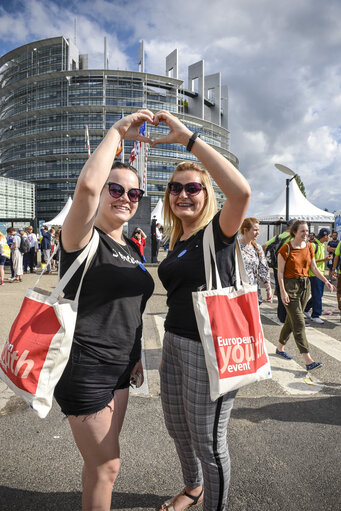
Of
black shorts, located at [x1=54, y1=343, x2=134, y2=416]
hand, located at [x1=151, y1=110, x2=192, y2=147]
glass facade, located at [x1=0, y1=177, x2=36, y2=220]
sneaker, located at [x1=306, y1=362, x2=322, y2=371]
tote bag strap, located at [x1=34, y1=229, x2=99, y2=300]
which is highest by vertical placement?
glass facade, located at [x1=0, y1=177, x2=36, y2=220]

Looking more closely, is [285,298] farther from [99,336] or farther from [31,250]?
[31,250]

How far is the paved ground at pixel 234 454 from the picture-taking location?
2.10 meters

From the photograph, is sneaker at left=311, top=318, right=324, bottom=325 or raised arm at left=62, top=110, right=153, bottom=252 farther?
sneaker at left=311, top=318, right=324, bottom=325

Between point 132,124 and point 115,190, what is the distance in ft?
1.21

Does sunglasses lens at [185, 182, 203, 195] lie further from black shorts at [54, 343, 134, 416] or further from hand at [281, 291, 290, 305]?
hand at [281, 291, 290, 305]

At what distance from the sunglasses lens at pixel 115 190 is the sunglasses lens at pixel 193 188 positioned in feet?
1.29

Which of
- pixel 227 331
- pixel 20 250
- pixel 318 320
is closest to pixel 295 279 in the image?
pixel 318 320

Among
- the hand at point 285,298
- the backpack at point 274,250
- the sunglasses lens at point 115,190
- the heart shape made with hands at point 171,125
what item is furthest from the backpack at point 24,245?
the heart shape made with hands at point 171,125

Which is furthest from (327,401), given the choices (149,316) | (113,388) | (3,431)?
(149,316)

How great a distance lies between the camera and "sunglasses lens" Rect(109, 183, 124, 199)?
184 cm

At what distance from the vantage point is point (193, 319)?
5.79 feet

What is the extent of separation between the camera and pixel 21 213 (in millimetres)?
55219

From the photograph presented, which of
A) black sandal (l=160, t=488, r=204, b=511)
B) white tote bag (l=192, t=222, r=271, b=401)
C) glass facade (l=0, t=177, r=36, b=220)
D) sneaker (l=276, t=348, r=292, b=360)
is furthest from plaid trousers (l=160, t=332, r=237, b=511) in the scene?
glass facade (l=0, t=177, r=36, b=220)

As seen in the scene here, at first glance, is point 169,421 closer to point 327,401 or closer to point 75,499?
point 75,499
